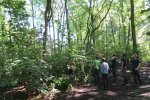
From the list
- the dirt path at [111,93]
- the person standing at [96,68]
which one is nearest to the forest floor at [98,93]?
the dirt path at [111,93]

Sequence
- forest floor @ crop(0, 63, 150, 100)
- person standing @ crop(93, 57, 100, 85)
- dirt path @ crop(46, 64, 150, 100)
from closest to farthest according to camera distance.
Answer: dirt path @ crop(46, 64, 150, 100)
forest floor @ crop(0, 63, 150, 100)
person standing @ crop(93, 57, 100, 85)

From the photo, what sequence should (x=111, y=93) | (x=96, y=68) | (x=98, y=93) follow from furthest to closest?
1. (x=96, y=68)
2. (x=98, y=93)
3. (x=111, y=93)

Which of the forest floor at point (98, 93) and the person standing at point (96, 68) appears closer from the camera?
the forest floor at point (98, 93)

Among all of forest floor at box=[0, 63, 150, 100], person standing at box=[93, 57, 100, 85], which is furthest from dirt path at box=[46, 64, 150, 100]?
person standing at box=[93, 57, 100, 85]

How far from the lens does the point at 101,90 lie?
57.6 feet

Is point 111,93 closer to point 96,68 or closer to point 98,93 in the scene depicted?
point 98,93

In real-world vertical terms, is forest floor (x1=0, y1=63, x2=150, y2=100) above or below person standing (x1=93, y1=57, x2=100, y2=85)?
below

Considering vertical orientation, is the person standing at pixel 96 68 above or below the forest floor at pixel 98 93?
above

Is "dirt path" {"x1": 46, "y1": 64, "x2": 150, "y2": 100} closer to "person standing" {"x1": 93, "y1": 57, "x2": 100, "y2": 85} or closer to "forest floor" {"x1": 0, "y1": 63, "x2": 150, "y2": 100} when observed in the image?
"forest floor" {"x1": 0, "y1": 63, "x2": 150, "y2": 100}

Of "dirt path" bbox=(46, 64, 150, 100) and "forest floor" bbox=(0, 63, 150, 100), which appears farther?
"forest floor" bbox=(0, 63, 150, 100)

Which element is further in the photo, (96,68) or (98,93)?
(96,68)

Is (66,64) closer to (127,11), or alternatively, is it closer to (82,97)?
(82,97)

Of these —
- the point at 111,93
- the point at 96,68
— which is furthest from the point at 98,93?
the point at 96,68

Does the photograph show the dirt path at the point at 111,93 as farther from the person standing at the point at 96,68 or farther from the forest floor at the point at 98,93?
the person standing at the point at 96,68
